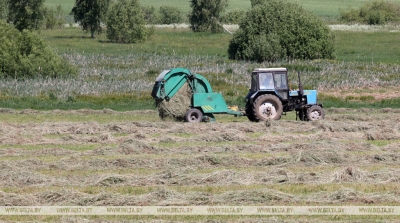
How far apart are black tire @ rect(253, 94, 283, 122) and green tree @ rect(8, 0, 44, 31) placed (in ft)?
184

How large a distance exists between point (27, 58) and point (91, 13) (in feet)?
149

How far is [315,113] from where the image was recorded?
2552 cm

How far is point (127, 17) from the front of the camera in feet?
267

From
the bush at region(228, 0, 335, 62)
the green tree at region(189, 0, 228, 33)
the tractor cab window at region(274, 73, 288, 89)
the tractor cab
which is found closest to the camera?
the tractor cab

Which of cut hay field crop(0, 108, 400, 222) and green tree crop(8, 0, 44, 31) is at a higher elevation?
green tree crop(8, 0, 44, 31)

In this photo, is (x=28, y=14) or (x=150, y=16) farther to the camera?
(x=150, y=16)

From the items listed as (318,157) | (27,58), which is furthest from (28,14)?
(318,157)

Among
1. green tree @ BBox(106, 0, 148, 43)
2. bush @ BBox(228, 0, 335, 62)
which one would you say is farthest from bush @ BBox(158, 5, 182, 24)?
bush @ BBox(228, 0, 335, 62)

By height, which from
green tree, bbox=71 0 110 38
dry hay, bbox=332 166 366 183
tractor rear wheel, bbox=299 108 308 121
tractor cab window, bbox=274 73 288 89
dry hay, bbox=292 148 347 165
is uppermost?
green tree, bbox=71 0 110 38

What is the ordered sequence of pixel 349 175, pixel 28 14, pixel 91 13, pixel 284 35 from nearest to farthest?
pixel 349 175 → pixel 284 35 → pixel 28 14 → pixel 91 13

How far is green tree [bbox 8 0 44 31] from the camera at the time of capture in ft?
256

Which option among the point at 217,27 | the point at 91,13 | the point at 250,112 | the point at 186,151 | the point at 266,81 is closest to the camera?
the point at 186,151

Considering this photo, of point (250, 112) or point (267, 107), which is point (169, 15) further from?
point (267, 107)

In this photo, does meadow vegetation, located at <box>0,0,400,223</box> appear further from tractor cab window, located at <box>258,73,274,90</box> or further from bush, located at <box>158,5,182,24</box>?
bush, located at <box>158,5,182,24</box>
